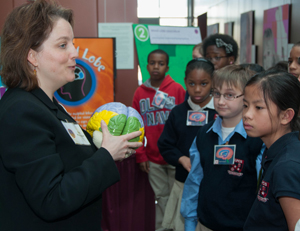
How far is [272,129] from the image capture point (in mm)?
1221

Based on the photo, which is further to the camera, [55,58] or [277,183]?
[55,58]

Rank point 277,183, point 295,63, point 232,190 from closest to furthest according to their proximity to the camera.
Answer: point 277,183
point 232,190
point 295,63

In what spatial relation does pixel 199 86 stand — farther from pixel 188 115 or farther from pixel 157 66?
pixel 157 66

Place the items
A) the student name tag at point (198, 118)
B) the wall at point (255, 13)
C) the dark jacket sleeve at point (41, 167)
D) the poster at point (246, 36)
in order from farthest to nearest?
the poster at point (246, 36) → the wall at point (255, 13) → the student name tag at point (198, 118) → the dark jacket sleeve at point (41, 167)

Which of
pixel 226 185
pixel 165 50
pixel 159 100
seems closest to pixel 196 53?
pixel 165 50

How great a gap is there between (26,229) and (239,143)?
117 centimetres

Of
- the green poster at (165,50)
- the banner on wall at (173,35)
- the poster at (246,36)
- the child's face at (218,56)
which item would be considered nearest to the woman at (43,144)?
the child's face at (218,56)

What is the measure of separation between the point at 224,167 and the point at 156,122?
1.43 meters

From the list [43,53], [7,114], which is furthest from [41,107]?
[43,53]

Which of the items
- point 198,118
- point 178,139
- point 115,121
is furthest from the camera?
point 178,139

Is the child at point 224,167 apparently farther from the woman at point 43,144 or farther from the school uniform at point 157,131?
the school uniform at point 157,131

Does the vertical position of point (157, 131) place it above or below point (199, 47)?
below

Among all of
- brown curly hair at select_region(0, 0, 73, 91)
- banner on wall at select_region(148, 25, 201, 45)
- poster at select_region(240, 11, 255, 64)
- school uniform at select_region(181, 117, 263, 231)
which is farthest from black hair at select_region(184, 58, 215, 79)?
poster at select_region(240, 11, 255, 64)

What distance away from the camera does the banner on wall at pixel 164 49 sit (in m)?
3.39
